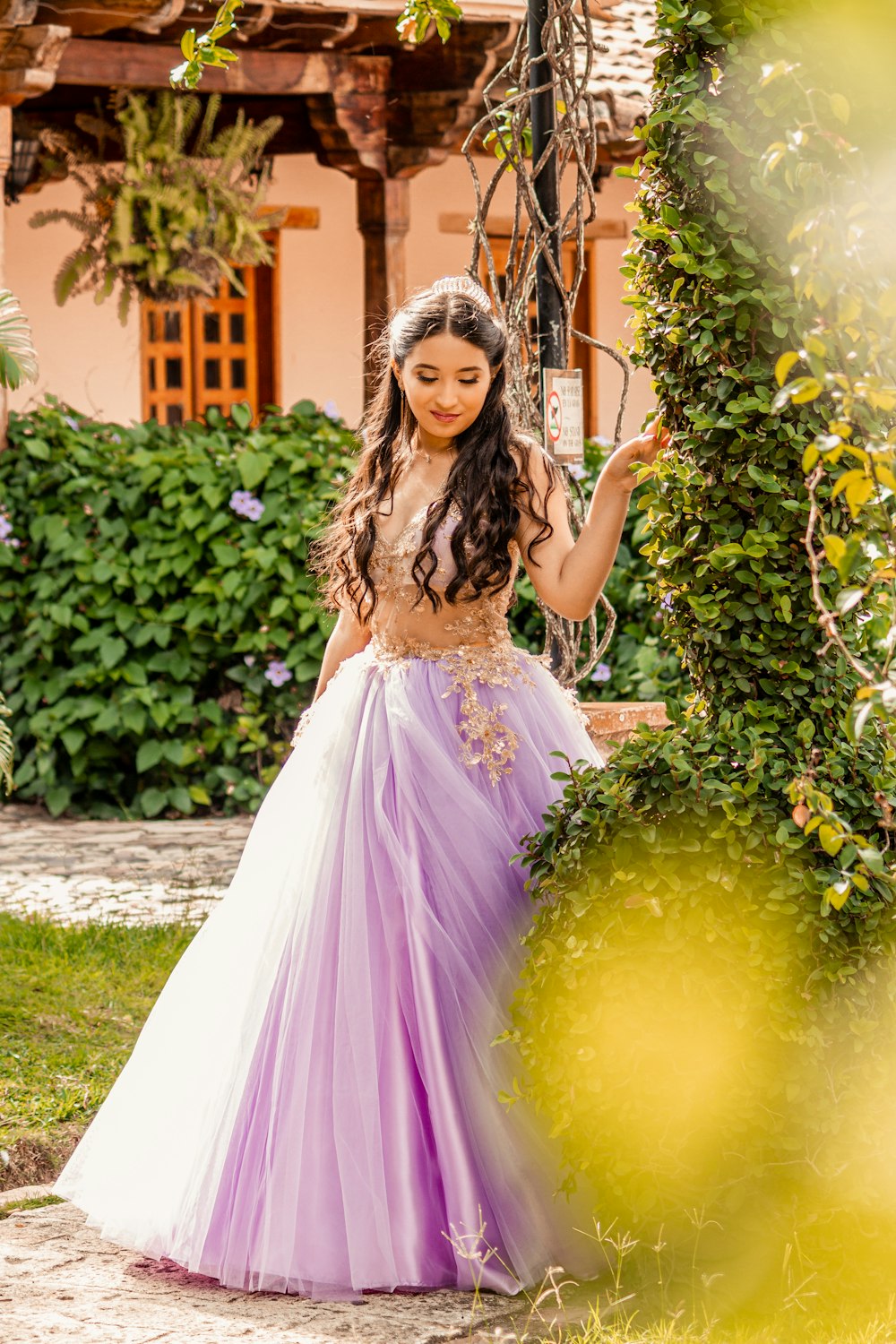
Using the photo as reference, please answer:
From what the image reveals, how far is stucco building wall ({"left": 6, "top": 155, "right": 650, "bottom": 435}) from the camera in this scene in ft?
31.7

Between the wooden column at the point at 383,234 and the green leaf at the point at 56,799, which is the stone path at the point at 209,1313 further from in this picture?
the wooden column at the point at 383,234

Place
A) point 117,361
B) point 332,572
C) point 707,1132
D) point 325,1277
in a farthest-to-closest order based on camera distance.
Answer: point 117,361
point 332,572
point 325,1277
point 707,1132

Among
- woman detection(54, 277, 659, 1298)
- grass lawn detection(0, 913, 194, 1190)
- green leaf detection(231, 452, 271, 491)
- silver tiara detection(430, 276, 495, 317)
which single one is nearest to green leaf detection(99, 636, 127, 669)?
green leaf detection(231, 452, 271, 491)

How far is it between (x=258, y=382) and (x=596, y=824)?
27.7 feet

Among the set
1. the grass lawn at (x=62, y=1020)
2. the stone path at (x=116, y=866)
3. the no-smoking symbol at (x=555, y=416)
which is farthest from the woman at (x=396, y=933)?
the stone path at (x=116, y=866)

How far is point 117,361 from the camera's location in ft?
33.1

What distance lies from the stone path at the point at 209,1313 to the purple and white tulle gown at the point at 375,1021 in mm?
37

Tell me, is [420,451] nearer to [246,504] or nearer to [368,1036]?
[368,1036]

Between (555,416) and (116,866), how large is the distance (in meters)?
2.97

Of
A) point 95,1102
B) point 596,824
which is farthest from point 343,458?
point 596,824

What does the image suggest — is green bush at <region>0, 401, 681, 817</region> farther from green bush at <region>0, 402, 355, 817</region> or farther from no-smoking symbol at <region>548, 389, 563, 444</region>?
no-smoking symbol at <region>548, 389, 563, 444</region>

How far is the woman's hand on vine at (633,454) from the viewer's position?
2.84m

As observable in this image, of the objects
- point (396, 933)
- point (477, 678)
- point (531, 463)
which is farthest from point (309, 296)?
point (396, 933)

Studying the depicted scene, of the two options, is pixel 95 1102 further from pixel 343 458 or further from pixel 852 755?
pixel 343 458
